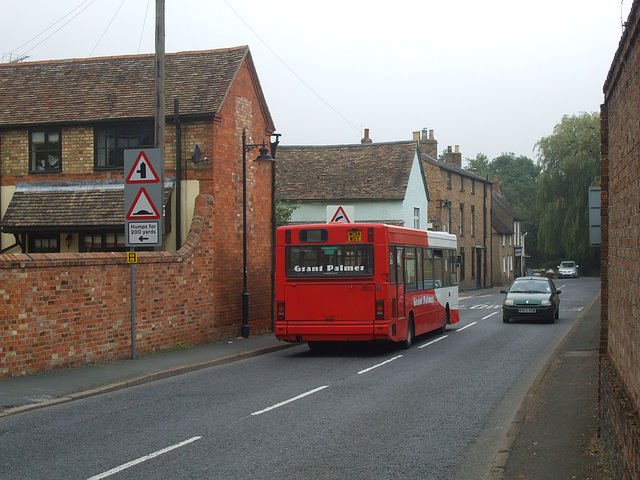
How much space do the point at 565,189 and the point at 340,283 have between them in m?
45.9

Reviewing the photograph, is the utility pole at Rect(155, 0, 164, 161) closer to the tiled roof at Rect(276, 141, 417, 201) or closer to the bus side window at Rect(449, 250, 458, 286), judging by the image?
the bus side window at Rect(449, 250, 458, 286)

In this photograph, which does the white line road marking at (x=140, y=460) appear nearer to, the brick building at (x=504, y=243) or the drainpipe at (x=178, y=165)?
the drainpipe at (x=178, y=165)

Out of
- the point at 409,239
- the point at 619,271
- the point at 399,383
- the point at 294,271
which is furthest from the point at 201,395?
the point at 409,239

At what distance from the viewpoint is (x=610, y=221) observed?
23.5 ft

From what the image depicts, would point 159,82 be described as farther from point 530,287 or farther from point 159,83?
point 530,287

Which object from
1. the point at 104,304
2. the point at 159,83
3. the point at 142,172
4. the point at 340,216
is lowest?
the point at 104,304

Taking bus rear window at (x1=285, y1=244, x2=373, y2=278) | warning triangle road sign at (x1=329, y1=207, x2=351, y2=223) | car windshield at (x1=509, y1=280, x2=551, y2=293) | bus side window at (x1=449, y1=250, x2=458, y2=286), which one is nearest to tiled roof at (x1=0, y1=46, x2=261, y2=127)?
warning triangle road sign at (x1=329, y1=207, x2=351, y2=223)

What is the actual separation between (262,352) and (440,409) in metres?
7.78

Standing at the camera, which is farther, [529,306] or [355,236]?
[529,306]

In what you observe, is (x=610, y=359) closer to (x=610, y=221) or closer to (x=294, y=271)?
(x=610, y=221)

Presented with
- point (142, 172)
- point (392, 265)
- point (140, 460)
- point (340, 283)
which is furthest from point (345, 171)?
point (140, 460)

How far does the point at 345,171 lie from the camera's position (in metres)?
41.8

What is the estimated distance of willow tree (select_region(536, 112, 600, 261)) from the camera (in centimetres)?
5588

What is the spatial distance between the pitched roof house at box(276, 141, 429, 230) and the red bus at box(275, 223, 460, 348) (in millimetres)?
22286
